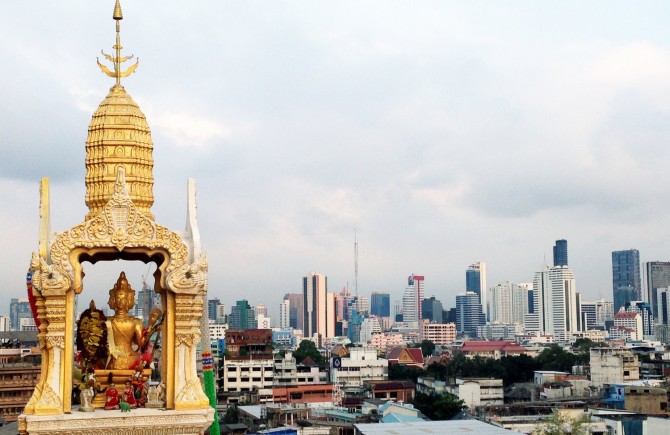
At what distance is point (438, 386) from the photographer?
74375 millimetres

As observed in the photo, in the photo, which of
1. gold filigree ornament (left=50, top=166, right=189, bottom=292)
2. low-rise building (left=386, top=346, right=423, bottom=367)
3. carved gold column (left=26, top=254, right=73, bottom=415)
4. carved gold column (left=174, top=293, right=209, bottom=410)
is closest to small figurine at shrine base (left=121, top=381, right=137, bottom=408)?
carved gold column (left=174, top=293, right=209, bottom=410)

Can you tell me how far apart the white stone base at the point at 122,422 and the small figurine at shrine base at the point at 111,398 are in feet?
0.72

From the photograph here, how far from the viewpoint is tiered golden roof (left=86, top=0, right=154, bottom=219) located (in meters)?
10.6

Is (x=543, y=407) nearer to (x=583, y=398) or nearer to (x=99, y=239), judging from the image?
(x=583, y=398)

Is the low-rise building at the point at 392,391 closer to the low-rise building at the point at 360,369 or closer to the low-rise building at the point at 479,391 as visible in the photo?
the low-rise building at the point at 479,391

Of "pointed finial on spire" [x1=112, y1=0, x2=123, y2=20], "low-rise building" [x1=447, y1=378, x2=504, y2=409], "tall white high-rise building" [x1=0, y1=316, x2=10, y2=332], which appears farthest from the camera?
"tall white high-rise building" [x1=0, y1=316, x2=10, y2=332]

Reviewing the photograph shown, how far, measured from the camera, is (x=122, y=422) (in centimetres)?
998

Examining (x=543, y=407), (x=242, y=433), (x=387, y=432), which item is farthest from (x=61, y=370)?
(x=543, y=407)

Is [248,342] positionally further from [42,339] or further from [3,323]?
[42,339]

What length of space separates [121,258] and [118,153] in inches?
42.4

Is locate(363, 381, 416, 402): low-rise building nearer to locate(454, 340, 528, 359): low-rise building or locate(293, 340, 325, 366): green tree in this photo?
locate(293, 340, 325, 366): green tree

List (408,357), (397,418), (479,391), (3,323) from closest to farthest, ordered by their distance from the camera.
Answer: (397,418) → (479,391) → (408,357) → (3,323)

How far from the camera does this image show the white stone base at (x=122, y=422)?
977 centimetres

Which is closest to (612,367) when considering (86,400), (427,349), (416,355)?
(416,355)
